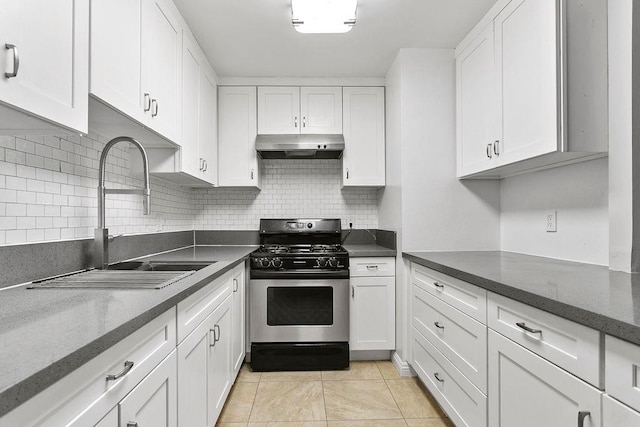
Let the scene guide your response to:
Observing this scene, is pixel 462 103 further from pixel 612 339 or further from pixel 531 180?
pixel 612 339

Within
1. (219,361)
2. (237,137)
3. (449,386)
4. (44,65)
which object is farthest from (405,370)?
(44,65)

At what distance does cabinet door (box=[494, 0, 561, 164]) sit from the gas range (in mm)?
1381

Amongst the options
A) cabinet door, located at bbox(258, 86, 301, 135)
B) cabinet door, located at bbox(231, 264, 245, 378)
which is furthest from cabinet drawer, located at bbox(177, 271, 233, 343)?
cabinet door, located at bbox(258, 86, 301, 135)

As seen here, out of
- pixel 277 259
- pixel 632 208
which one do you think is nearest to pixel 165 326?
pixel 277 259

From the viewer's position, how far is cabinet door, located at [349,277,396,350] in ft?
9.32

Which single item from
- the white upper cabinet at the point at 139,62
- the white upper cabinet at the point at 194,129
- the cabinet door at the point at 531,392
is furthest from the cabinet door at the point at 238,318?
the cabinet door at the point at 531,392

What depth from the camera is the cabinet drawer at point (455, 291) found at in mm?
1580

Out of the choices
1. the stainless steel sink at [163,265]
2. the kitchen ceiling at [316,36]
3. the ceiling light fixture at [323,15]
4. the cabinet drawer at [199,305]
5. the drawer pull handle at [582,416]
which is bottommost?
the drawer pull handle at [582,416]

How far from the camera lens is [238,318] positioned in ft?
8.29

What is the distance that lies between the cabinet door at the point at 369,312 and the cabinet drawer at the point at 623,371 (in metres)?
1.95

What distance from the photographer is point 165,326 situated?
1.21 m

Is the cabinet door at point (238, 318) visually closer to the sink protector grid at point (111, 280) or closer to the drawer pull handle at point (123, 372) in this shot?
the sink protector grid at point (111, 280)

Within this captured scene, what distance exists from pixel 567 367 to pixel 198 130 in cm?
242

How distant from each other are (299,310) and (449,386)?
47.4 inches
